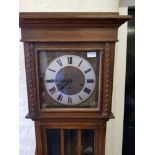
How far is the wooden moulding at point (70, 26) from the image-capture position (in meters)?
0.75

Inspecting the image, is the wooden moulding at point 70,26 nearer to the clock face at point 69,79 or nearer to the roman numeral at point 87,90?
the clock face at point 69,79

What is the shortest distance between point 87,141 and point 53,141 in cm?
15

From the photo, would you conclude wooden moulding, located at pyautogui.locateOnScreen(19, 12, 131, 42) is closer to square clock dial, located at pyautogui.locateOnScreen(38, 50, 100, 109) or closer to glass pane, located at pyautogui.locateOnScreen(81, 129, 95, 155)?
square clock dial, located at pyautogui.locateOnScreen(38, 50, 100, 109)

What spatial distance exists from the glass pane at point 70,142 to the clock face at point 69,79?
14 centimetres

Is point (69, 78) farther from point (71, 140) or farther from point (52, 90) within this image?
point (71, 140)

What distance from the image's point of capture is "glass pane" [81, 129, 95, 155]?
895 millimetres

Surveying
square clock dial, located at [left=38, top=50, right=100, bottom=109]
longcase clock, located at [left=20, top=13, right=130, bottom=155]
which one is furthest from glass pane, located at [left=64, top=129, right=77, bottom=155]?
square clock dial, located at [left=38, top=50, right=100, bottom=109]

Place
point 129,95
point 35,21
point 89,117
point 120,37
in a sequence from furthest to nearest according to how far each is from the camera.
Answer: point 129,95
point 120,37
point 89,117
point 35,21

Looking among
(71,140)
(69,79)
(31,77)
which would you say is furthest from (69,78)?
(71,140)
